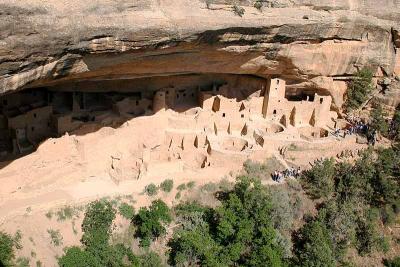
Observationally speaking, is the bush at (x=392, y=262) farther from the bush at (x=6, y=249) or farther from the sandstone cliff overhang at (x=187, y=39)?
the bush at (x=6, y=249)

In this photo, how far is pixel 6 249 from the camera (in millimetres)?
10086

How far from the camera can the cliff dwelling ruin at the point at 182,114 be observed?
1262 cm

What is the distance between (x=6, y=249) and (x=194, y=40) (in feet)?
19.2

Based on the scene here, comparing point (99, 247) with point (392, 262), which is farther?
point (392, 262)

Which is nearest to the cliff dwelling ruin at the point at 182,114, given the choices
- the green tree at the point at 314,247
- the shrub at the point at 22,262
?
the green tree at the point at 314,247

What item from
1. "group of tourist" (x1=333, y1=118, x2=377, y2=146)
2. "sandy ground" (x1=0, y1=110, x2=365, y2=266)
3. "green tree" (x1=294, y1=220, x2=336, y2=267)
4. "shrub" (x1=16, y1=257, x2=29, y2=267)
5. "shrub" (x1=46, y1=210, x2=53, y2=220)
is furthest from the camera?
"group of tourist" (x1=333, y1=118, x2=377, y2=146)

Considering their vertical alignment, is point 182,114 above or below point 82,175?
above

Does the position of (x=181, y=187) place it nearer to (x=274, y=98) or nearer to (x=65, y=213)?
(x=65, y=213)

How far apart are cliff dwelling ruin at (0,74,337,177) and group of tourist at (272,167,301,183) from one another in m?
0.78

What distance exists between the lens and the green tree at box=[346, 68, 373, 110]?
14.4 m

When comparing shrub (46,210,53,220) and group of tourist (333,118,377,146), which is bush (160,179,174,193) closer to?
shrub (46,210,53,220)

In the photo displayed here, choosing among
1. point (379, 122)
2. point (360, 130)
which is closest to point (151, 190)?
point (360, 130)

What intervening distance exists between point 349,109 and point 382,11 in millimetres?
3311

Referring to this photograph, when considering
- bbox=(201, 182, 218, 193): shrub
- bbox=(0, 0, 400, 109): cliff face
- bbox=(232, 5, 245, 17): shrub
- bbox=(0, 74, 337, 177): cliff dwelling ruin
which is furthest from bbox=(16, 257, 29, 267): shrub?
bbox=(232, 5, 245, 17): shrub
